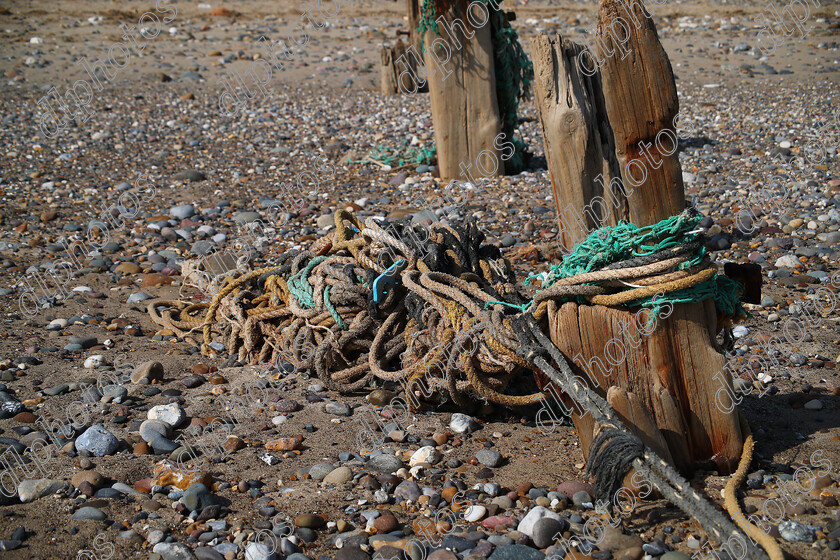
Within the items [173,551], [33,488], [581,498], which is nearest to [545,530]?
→ [581,498]

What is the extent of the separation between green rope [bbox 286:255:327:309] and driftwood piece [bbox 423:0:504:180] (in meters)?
3.10

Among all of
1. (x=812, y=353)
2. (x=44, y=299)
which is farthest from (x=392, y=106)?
(x=812, y=353)

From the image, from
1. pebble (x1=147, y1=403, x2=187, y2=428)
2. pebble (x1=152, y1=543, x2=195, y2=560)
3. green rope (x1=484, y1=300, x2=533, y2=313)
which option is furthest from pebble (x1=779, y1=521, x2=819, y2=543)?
pebble (x1=147, y1=403, x2=187, y2=428)

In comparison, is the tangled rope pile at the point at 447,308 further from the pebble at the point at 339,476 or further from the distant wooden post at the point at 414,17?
the distant wooden post at the point at 414,17

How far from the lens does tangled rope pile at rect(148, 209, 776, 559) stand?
2.71 metres

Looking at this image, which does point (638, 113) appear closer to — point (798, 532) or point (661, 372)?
point (661, 372)

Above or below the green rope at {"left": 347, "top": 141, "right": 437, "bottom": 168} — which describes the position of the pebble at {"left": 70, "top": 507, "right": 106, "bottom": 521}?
below

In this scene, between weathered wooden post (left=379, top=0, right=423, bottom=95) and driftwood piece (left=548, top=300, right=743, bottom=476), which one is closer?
driftwood piece (left=548, top=300, right=743, bottom=476)

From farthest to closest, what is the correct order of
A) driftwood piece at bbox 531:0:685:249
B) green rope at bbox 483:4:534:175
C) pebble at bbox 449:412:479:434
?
1. green rope at bbox 483:4:534:175
2. pebble at bbox 449:412:479:434
3. driftwood piece at bbox 531:0:685:249

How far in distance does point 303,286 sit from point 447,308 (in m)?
0.97

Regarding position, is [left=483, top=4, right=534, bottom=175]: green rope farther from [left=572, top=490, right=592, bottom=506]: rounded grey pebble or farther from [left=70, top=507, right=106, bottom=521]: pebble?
[left=70, top=507, right=106, bottom=521]: pebble

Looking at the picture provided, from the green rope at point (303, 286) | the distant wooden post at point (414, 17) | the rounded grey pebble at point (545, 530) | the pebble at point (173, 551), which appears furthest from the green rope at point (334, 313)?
the distant wooden post at point (414, 17)

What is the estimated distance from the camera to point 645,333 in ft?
9.06

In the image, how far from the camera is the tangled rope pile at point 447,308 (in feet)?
8.87
